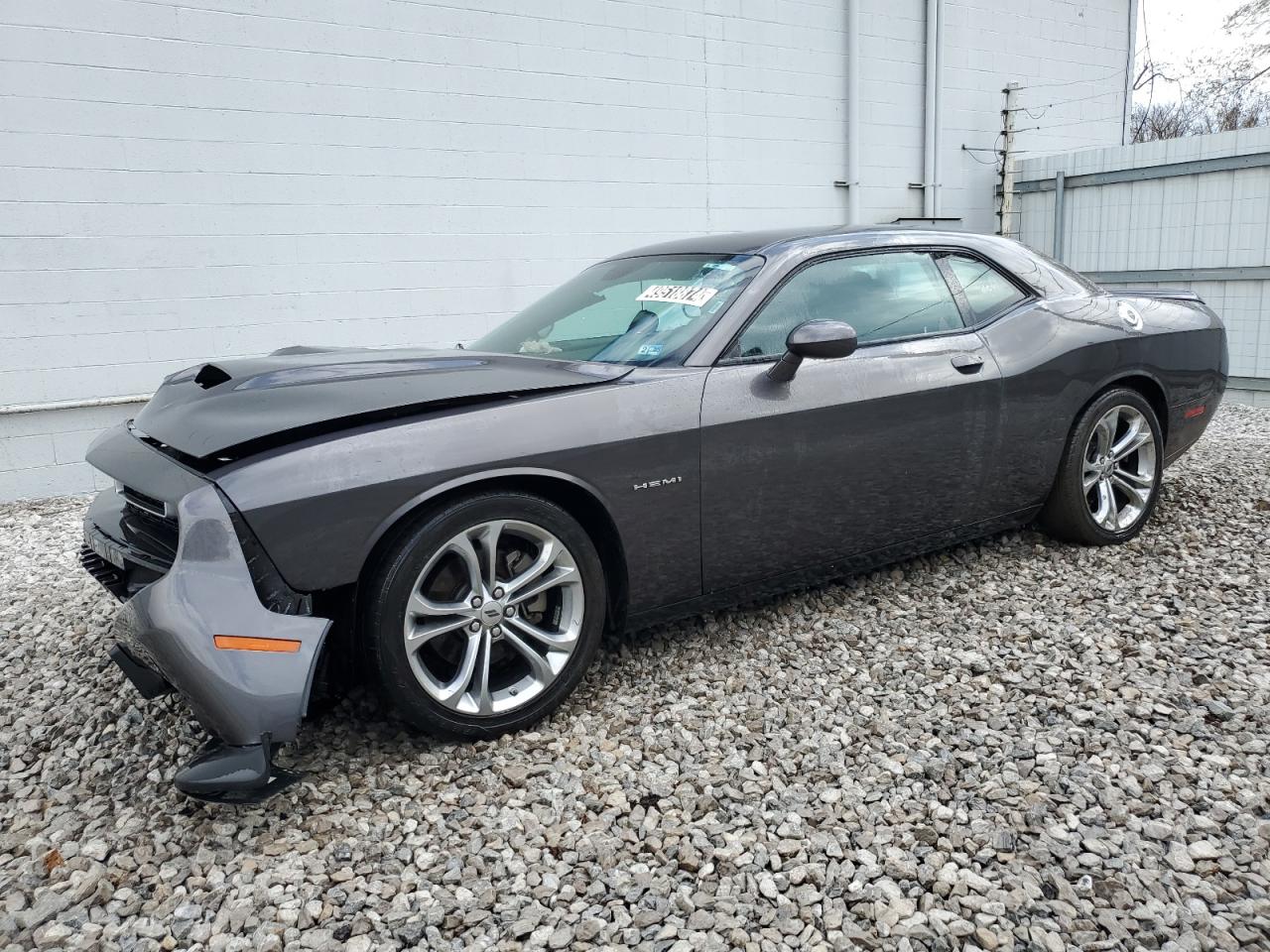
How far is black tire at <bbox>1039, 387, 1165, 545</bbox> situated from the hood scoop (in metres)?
3.23

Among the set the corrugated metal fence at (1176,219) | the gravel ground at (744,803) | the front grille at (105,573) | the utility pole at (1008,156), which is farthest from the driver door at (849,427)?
the utility pole at (1008,156)

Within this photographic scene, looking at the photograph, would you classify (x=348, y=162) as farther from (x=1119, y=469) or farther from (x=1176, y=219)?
(x=1176, y=219)

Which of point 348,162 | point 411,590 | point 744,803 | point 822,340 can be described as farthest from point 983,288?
point 348,162

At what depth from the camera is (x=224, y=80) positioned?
6.42 m

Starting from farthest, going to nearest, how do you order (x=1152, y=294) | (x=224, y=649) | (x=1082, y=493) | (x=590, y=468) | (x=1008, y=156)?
(x=1008, y=156) → (x=1152, y=294) → (x=1082, y=493) → (x=590, y=468) → (x=224, y=649)

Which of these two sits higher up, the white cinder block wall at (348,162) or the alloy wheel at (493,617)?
the white cinder block wall at (348,162)

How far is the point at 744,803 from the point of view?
2391mm

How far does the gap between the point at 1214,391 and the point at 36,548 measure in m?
6.04

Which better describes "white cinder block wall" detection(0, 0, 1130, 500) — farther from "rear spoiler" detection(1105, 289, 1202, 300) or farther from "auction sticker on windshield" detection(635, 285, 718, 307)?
"rear spoiler" detection(1105, 289, 1202, 300)

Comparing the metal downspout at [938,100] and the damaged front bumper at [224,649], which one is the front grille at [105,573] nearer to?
the damaged front bumper at [224,649]

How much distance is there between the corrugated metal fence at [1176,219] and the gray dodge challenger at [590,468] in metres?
5.30

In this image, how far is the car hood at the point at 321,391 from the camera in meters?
2.48

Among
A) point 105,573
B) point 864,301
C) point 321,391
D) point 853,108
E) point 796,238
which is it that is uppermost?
point 853,108

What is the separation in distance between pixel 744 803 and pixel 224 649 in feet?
4.35
